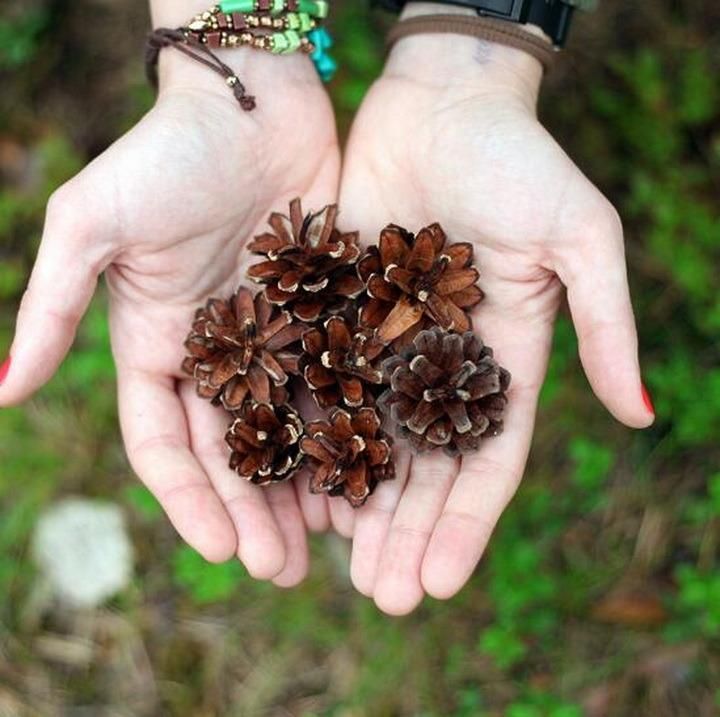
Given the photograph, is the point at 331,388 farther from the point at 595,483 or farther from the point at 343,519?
the point at 595,483

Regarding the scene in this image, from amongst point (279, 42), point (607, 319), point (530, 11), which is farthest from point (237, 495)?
point (530, 11)

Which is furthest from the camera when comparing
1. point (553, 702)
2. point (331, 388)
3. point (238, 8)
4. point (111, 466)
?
point (111, 466)

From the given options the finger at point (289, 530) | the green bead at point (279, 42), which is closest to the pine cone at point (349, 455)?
the finger at point (289, 530)

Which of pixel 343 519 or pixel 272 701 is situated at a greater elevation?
pixel 343 519

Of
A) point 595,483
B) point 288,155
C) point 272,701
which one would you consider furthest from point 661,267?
point 272,701

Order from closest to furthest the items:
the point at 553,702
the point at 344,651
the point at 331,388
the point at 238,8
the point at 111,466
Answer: the point at 331,388 < the point at 238,8 < the point at 553,702 < the point at 344,651 < the point at 111,466
